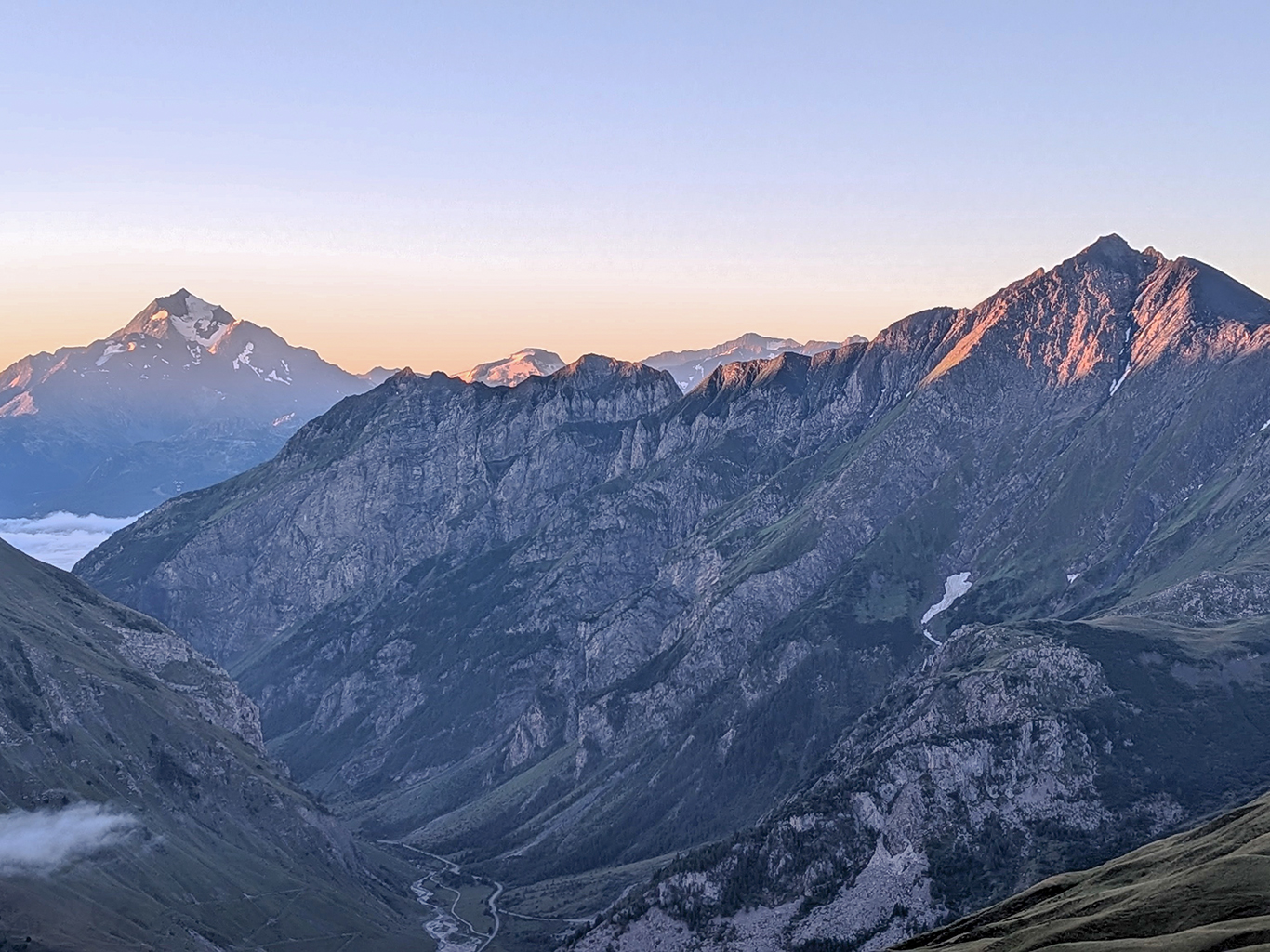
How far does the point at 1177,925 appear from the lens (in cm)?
19400

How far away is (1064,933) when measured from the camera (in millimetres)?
199500

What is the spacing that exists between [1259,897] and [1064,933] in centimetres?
2426

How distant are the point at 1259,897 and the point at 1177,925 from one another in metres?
10.4

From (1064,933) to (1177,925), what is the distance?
14.0 meters

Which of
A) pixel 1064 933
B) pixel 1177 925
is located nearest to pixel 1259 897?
pixel 1177 925

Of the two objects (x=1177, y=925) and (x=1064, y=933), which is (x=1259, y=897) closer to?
(x=1177, y=925)

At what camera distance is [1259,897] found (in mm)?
190500
